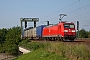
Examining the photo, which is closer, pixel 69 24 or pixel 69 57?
pixel 69 57

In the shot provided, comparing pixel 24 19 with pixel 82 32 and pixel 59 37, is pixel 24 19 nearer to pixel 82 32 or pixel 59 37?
pixel 82 32

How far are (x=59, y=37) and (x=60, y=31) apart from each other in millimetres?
1013

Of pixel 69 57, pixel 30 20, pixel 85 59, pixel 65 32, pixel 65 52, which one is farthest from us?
pixel 30 20

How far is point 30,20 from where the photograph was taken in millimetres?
89438

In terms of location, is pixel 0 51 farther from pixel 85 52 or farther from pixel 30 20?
pixel 85 52

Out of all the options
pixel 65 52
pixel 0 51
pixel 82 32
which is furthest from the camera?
pixel 0 51

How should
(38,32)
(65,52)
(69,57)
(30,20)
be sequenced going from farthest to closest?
(30,20), (38,32), (65,52), (69,57)

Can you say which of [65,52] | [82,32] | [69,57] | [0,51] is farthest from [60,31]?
[0,51]

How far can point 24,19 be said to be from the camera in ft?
286

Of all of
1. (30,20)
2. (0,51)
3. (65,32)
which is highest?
(30,20)

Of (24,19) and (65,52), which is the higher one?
(24,19)

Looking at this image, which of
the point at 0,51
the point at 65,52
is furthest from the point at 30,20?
the point at 65,52

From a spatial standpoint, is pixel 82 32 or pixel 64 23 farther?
pixel 82 32

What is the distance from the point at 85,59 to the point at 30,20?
77.1 meters
